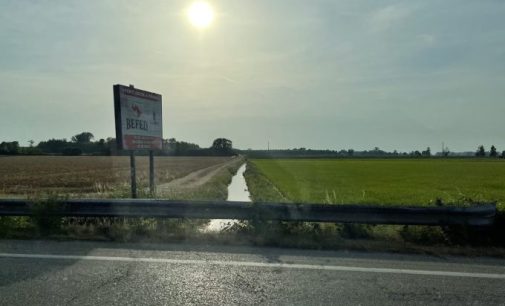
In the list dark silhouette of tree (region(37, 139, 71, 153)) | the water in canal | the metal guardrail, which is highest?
dark silhouette of tree (region(37, 139, 71, 153))

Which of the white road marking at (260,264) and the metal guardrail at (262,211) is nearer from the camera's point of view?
the white road marking at (260,264)

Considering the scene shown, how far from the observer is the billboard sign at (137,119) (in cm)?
912

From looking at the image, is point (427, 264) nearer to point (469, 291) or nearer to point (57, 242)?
point (469, 291)

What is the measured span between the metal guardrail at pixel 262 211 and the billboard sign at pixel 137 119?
2.51 metres

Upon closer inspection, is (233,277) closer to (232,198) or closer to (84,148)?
(232,198)

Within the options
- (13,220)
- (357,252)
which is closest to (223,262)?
(357,252)

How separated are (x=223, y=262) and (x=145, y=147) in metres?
5.83

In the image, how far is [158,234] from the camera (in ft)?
21.9

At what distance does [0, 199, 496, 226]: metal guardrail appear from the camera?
6.45 metres

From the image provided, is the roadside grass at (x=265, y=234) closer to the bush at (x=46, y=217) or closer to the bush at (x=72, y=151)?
the bush at (x=46, y=217)

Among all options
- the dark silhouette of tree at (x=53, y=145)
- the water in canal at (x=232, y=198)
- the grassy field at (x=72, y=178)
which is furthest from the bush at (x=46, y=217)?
the dark silhouette of tree at (x=53, y=145)

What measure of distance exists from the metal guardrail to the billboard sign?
98.9 inches

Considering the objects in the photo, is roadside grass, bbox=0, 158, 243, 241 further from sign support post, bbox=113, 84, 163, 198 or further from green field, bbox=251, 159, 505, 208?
green field, bbox=251, 159, 505, 208

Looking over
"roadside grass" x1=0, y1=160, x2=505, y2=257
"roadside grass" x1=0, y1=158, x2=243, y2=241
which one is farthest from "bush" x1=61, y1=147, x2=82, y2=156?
"roadside grass" x1=0, y1=160, x2=505, y2=257
